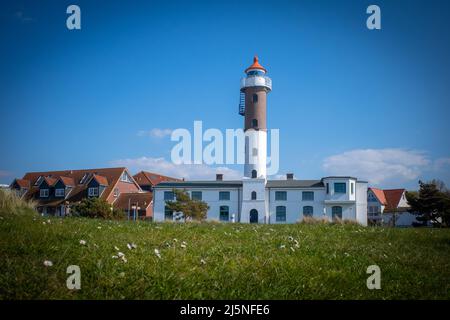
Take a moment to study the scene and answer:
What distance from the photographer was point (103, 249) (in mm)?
6840

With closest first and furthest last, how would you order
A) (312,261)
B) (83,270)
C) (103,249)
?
(83,270)
(103,249)
(312,261)

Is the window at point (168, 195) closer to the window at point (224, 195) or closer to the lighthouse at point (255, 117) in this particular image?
the window at point (224, 195)

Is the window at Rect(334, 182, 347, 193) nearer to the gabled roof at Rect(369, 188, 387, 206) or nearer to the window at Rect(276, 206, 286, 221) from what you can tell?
the window at Rect(276, 206, 286, 221)

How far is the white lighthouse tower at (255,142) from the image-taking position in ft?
176

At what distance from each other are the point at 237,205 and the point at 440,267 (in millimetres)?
46373

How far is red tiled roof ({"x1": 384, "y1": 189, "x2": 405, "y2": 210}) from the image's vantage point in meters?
70.1

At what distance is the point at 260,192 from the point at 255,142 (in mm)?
7128

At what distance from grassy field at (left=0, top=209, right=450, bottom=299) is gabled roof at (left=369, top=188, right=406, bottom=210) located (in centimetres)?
6450

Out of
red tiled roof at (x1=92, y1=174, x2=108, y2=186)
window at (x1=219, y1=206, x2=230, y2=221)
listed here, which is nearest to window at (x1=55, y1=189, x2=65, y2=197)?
red tiled roof at (x1=92, y1=174, x2=108, y2=186)

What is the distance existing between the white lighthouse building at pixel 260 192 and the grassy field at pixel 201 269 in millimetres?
44386

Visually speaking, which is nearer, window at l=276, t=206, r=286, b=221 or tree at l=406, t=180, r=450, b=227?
tree at l=406, t=180, r=450, b=227
